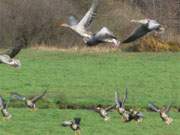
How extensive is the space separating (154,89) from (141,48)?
18.6 m

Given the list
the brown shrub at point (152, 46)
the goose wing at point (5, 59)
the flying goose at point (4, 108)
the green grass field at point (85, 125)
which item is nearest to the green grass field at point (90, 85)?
the green grass field at point (85, 125)

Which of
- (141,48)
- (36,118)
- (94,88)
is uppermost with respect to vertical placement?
(36,118)

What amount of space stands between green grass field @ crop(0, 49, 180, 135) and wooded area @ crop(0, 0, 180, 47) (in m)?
1.17

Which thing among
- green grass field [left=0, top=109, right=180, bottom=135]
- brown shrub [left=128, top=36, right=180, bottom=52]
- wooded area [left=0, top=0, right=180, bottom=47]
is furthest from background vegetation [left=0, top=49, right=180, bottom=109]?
green grass field [left=0, top=109, right=180, bottom=135]

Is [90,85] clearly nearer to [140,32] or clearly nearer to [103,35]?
[103,35]

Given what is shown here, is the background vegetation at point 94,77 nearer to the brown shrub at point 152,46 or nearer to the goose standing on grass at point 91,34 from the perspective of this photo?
the brown shrub at point 152,46

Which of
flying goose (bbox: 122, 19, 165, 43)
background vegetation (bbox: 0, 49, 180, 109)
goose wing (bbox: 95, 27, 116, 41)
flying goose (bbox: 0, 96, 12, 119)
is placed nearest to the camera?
flying goose (bbox: 122, 19, 165, 43)

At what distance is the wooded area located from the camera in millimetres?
39688

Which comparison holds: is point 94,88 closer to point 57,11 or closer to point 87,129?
point 87,129

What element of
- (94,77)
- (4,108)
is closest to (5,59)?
(4,108)

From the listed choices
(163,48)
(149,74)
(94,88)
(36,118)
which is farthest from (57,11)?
(36,118)

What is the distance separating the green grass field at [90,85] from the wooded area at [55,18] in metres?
1.17

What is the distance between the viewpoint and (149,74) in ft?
102

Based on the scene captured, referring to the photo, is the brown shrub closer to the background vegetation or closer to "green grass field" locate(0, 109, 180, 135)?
the background vegetation
